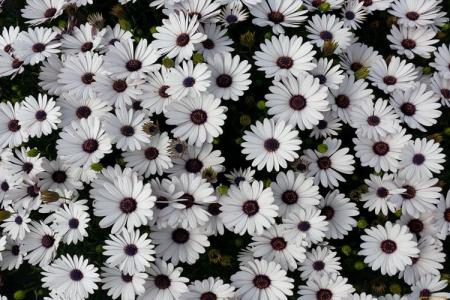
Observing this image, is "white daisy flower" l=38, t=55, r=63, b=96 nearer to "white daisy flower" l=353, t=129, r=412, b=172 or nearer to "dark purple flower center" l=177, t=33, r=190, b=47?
"dark purple flower center" l=177, t=33, r=190, b=47

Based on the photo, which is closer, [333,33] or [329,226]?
[329,226]

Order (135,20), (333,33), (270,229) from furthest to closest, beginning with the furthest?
(135,20) → (333,33) → (270,229)

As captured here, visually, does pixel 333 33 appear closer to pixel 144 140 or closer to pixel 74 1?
pixel 144 140

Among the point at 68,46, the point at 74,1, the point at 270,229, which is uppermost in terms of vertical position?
the point at 74,1

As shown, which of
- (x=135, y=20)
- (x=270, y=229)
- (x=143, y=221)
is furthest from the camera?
(x=135, y=20)

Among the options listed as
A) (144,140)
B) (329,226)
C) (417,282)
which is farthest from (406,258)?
(144,140)

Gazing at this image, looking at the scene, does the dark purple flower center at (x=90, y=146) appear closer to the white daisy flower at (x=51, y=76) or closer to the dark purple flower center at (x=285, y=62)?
the white daisy flower at (x=51, y=76)
